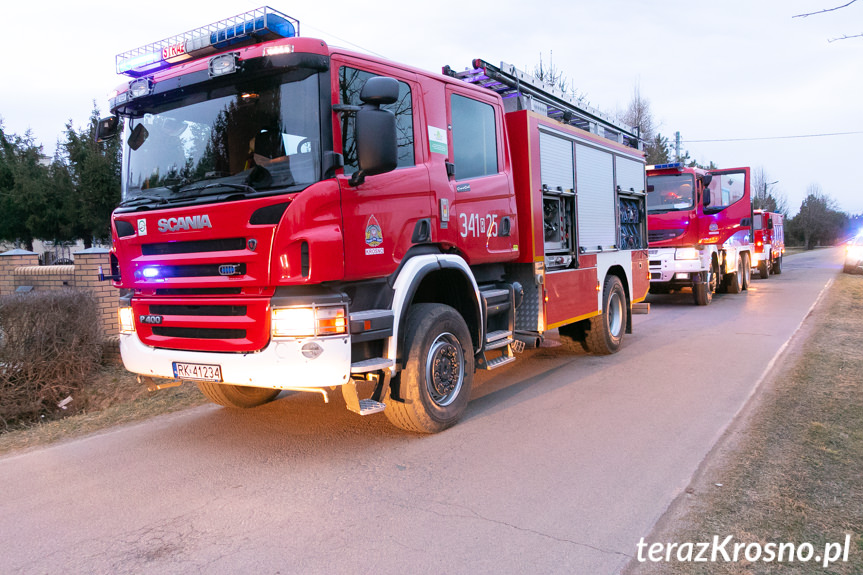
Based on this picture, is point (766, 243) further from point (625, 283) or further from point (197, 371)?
point (197, 371)

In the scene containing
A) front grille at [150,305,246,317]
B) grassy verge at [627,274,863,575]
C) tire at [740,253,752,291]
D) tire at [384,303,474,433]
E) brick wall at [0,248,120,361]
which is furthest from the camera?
tire at [740,253,752,291]

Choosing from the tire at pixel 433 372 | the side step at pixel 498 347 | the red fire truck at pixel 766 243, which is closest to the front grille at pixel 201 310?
the tire at pixel 433 372

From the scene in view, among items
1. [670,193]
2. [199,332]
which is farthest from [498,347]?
[670,193]

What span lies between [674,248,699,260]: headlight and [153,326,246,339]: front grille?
1222 centimetres

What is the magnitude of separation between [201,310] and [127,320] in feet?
2.93

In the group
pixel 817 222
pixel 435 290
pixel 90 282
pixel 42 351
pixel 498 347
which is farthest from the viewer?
pixel 817 222

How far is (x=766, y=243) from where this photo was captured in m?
23.1

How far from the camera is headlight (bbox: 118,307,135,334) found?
190 inches

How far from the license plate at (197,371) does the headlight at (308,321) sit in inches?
23.1

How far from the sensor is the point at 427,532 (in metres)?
3.27

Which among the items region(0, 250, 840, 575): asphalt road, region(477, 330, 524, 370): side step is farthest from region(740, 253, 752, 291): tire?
region(477, 330, 524, 370): side step

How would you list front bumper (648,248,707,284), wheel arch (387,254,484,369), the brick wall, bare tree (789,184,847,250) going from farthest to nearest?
bare tree (789,184,847,250) → front bumper (648,248,707,284) → the brick wall → wheel arch (387,254,484,369)

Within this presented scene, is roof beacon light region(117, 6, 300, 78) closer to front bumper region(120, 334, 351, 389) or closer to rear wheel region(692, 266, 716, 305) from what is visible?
front bumper region(120, 334, 351, 389)

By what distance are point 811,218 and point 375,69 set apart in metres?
83.0
